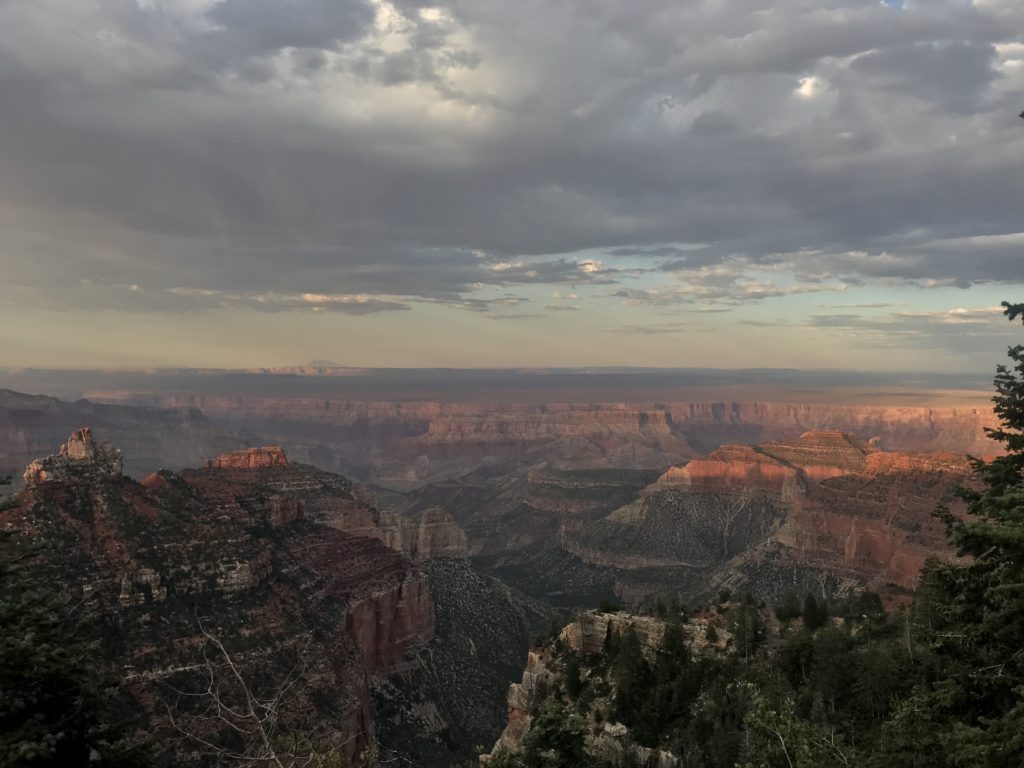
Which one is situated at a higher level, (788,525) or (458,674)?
(788,525)

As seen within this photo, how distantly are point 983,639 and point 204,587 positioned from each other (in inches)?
2316

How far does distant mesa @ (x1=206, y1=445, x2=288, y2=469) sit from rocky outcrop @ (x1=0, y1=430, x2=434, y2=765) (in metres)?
18.5

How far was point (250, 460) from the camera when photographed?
4227 inches

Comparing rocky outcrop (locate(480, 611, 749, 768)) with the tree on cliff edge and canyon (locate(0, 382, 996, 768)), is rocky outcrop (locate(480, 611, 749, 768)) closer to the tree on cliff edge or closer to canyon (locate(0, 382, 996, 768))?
canyon (locate(0, 382, 996, 768))

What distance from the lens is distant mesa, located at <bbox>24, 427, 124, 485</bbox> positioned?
204 feet

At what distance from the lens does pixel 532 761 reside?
54.2 feet

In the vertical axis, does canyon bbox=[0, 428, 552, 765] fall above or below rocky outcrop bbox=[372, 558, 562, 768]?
above

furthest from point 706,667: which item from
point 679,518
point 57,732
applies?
point 679,518

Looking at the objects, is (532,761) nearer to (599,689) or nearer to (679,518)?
(599,689)

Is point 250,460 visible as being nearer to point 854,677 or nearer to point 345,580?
point 345,580

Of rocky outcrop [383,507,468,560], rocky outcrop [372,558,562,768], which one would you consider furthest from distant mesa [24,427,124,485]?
rocky outcrop [383,507,468,560]

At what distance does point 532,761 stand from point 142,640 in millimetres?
46760

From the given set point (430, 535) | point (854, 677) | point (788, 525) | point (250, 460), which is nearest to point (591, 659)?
point (854, 677)

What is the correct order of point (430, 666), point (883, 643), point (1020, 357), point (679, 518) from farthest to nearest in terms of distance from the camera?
1. point (679, 518)
2. point (430, 666)
3. point (883, 643)
4. point (1020, 357)
